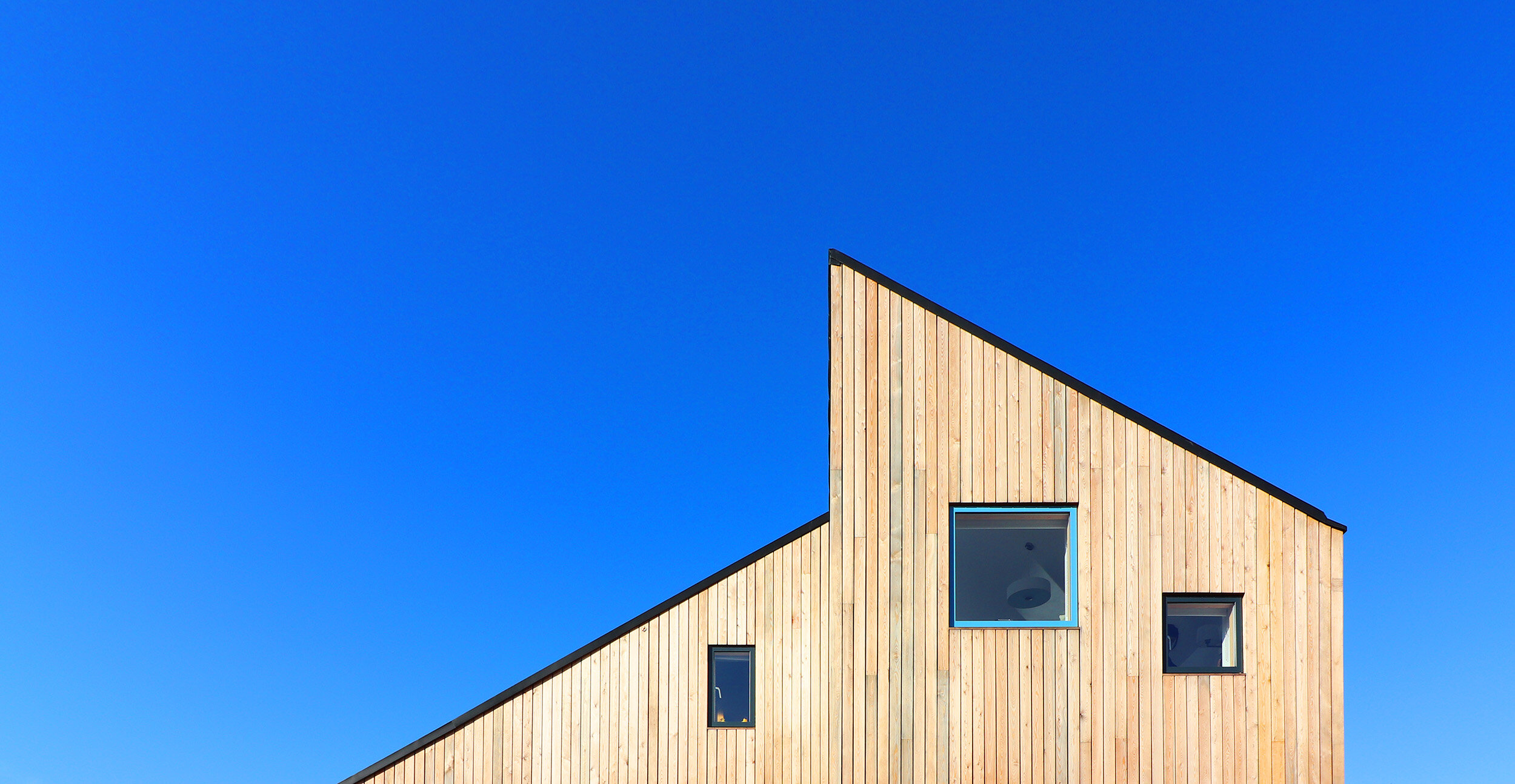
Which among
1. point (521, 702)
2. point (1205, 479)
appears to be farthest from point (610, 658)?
point (1205, 479)

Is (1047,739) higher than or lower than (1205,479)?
lower

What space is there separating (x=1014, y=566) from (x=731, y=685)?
10.4 ft

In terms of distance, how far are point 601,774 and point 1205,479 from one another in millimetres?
6861

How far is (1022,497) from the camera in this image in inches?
452

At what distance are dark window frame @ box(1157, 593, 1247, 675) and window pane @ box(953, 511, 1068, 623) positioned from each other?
1.01m

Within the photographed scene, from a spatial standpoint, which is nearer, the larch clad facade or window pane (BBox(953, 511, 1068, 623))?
the larch clad facade

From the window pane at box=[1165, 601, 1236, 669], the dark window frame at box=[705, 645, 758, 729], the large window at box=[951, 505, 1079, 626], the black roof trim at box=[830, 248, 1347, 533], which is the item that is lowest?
the dark window frame at box=[705, 645, 758, 729]

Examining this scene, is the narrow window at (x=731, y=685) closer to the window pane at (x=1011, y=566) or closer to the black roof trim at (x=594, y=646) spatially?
the black roof trim at (x=594, y=646)

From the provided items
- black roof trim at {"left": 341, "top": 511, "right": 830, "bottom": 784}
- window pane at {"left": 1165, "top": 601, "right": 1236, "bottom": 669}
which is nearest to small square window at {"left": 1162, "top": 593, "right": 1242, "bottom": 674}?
window pane at {"left": 1165, "top": 601, "right": 1236, "bottom": 669}

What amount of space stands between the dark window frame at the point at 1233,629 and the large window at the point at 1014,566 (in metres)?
0.92

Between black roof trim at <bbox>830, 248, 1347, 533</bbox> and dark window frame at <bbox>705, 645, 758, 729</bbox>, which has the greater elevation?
black roof trim at <bbox>830, 248, 1347, 533</bbox>

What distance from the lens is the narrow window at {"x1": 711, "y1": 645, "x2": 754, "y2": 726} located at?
37.0ft

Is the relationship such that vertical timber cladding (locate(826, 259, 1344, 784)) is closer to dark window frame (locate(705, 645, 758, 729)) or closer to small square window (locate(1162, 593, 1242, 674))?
small square window (locate(1162, 593, 1242, 674))

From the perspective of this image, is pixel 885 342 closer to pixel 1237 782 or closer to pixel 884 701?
pixel 884 701
